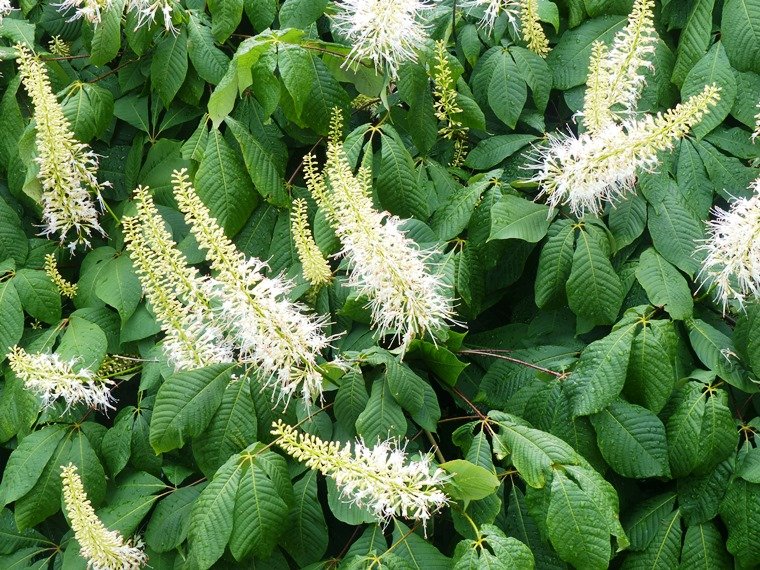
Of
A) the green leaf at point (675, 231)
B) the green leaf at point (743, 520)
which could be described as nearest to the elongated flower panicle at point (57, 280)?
the green leaf at point (675, 231)

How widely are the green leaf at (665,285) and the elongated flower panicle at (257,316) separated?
872 millimetres

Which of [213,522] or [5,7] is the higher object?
[5,7]

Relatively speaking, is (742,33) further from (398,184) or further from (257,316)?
(257,316)

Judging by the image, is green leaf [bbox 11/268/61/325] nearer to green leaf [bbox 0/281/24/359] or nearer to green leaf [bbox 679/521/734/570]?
green leaf [bbox 0/281/24/359]

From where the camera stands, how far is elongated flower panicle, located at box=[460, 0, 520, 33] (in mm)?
2834

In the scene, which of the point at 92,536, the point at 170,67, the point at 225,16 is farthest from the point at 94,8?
the point at 92,536

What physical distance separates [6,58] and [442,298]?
1.75m

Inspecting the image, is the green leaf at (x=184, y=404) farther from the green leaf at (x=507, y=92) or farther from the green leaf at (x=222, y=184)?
the green leaf at (x=507, y=92)

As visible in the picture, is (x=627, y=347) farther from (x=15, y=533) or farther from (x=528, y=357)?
(x=15, y=533)

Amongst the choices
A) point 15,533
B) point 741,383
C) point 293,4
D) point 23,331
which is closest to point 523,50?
point 293,4

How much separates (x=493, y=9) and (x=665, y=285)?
1004 mm

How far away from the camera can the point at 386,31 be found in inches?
98.9

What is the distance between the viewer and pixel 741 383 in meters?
2.42

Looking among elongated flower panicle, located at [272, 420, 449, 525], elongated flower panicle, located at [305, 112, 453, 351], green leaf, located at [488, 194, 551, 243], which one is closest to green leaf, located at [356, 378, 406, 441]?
elongated flower panicle, located at [305, 112, 453, 351]
